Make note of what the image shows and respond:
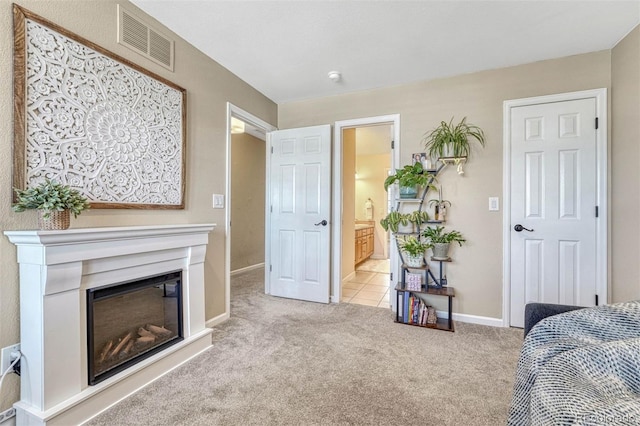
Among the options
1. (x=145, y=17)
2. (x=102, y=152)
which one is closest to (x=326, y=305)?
(x=102, y=152)

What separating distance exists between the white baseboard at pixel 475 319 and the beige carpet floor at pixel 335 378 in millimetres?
114

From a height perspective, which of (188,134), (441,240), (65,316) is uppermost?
(188,134)

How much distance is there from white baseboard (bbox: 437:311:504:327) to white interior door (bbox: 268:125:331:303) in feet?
4.12

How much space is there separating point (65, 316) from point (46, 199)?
58 centimetres

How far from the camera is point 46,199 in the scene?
131cm

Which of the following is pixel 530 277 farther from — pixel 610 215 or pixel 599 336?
pixel 599 336

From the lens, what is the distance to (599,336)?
83 cm

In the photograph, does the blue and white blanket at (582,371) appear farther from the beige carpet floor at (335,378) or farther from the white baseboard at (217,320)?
the white baseboard at (217,320)

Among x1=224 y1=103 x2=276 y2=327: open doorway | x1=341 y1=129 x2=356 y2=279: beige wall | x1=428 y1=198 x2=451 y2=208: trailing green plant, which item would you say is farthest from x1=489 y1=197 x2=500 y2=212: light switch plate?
x1=224 y1=103 x2=276 y2=327: open doorway

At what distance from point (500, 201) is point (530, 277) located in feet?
2.44

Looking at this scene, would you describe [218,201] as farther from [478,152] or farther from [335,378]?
[478,152]

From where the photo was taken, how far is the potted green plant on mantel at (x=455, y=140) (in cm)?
264

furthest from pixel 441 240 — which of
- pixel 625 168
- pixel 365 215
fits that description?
pixel 365 215

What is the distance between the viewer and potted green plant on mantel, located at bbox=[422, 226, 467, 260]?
8.52 feet
